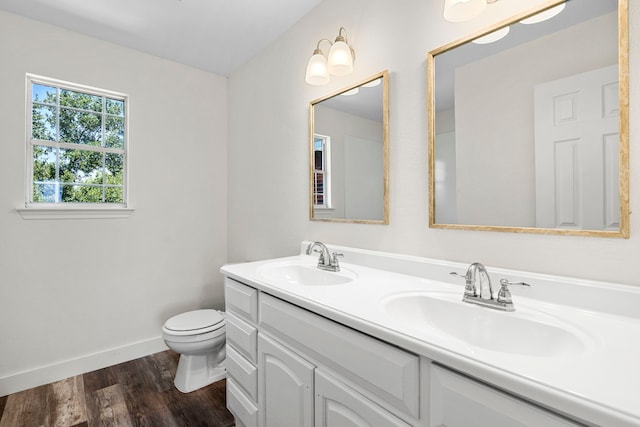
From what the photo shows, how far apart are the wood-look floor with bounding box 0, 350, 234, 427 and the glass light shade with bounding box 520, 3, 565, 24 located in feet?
7.51

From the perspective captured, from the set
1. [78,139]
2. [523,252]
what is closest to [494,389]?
[523,252]

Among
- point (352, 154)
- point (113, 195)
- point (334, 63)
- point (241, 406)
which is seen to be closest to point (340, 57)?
point (334, 63)

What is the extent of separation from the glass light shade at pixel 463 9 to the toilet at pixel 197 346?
2.12m

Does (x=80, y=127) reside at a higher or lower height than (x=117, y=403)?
higher

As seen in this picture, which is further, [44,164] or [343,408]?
[44,164]

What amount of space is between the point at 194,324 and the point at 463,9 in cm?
221

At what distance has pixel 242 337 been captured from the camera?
1448mm

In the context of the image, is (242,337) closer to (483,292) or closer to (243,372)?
(243,372)

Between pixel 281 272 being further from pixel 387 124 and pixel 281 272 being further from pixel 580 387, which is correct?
pixel 580 387

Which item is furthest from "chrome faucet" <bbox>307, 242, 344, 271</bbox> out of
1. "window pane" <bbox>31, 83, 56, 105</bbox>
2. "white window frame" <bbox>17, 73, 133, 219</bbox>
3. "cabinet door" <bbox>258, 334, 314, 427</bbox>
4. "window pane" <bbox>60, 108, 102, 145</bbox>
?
"window pane" <bbox>31, 83, 56, 105</bbox>

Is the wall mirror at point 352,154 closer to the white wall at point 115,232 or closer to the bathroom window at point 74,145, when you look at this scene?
the white wall at point 115,232

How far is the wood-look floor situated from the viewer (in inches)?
67.3

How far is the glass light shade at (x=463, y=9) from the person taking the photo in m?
1.10

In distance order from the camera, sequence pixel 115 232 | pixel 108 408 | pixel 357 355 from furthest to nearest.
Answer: pixel 115 232 → pixel 108 408 → pixel 357 355
